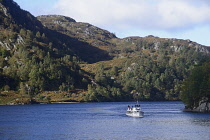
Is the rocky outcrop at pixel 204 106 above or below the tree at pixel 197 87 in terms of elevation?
below

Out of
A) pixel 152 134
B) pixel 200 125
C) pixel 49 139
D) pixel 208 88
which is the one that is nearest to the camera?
pixel 49 139

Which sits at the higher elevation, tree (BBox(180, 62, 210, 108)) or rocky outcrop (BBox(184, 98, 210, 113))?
tree (BBox(180, 62, 210, 108))

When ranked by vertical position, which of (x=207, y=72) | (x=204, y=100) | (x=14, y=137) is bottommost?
(x=14, y=137)

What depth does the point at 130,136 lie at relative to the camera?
252ft

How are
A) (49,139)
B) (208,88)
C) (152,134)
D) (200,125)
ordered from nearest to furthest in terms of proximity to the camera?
(49,139) → (152,134) → (200,125) → (208,88)

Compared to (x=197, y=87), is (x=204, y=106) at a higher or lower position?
lower

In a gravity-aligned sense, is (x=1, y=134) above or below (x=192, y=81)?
below

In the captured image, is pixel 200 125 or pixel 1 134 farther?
pixel 200 125

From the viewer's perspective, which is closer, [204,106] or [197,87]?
[197,87]

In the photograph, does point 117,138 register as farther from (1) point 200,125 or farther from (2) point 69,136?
(1) point 200,125

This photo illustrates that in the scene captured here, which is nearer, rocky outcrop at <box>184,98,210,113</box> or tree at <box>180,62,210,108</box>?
tree at <box>180,62,210,108</box>

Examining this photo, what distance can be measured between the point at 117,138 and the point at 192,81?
73.1m

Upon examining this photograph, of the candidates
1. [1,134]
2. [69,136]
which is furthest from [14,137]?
[69,136]

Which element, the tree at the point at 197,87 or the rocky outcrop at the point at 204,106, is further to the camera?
the rocky outcrop at the point at 204,106
